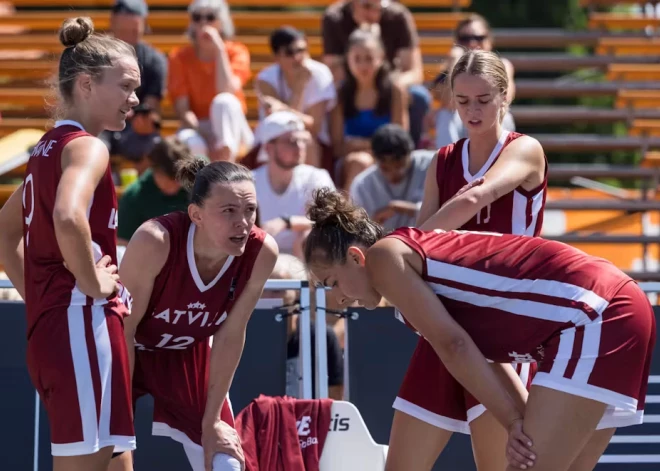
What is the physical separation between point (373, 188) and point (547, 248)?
341 centimetres

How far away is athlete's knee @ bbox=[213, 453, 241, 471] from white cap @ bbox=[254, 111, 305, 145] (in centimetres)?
323

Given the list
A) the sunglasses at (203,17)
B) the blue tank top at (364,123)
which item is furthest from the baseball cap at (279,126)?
the sunglasses at (203,17)

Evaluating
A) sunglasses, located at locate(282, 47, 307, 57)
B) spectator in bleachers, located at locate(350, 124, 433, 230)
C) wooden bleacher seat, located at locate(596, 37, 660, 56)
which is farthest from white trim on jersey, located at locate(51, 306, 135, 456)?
wooden bleacher seat, located at locate(596, 37, 660, 56)

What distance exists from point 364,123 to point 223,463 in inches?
161

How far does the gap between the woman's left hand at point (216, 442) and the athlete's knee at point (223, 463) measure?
0.01m

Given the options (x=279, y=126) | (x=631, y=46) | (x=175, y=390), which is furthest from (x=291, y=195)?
(x=631, y=46)

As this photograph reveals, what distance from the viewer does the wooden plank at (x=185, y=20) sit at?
10273mm

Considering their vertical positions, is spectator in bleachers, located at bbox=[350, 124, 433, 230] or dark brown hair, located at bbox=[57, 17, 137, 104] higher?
dark brown hair, located at bbox=[57, 17, 137, 104]

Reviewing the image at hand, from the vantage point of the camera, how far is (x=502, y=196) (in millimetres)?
3699

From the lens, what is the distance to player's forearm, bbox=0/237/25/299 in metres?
3.55

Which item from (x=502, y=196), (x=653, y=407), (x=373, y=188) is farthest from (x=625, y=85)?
(x=502, y=196)

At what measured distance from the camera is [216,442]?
367 centimetres

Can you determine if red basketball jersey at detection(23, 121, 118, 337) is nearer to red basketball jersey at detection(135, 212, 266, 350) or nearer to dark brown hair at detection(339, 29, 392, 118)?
red basketball jersey at detection(135, 212, 266, 350)

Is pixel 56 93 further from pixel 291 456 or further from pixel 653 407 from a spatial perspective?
pixel 653 407
